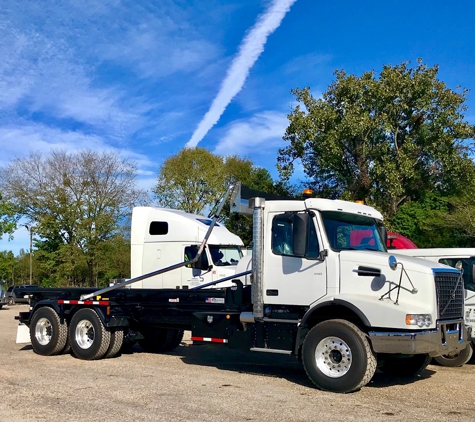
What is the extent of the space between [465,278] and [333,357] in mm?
3786

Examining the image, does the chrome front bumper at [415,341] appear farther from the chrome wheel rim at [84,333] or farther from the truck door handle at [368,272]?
the chrome wheel rim at [84,333]

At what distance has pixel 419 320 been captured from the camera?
796 cm

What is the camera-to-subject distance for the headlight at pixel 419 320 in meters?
7.89

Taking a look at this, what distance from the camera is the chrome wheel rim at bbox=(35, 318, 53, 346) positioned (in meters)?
12.3

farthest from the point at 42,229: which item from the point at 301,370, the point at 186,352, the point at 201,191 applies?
the point at 301,370

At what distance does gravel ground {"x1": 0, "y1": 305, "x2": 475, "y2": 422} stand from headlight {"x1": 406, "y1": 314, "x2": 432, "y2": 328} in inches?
40.5

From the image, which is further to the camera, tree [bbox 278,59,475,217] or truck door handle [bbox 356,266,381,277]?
tree [bbox 278,59,475,217]

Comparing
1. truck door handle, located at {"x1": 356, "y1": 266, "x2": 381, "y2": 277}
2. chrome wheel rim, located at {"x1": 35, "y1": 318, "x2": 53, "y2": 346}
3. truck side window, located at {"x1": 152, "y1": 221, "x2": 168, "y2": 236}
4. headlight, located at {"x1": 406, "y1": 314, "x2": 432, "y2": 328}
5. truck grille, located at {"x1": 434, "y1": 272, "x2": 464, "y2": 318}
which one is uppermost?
truck side window, located at {"x1": 152, "y1": 221, "x2": 168, "y2": 236}

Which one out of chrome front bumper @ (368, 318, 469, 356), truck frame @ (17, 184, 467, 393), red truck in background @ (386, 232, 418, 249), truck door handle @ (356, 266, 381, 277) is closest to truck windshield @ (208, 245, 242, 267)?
truck frame @ (17, 184, 467, 393)

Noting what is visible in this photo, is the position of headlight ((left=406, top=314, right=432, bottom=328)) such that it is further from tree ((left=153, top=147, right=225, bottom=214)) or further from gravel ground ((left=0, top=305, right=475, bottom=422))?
tree ((left=153, top=147, right=225, bottom=214))

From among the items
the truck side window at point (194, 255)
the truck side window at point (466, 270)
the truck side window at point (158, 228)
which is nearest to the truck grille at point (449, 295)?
the truck side window at point (466, 270)

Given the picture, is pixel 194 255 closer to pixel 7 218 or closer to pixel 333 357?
pixel 333 357

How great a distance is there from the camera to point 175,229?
47.7 ft

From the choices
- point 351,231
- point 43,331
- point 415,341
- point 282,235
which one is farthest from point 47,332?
point 415,341
